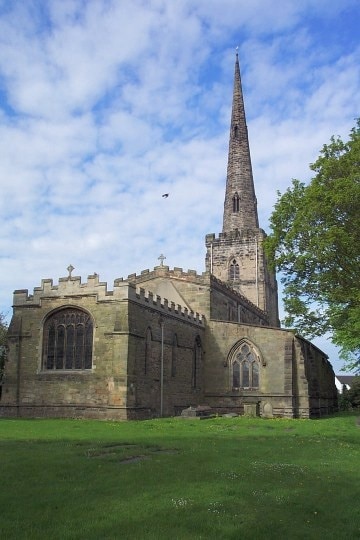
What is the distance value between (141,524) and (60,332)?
2172 centimetres

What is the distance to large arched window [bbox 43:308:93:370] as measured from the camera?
2695 cm

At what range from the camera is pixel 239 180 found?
2136 inches

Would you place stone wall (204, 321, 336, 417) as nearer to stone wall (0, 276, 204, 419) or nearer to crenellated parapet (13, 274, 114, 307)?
stone wall (0, 276, 204, 419)

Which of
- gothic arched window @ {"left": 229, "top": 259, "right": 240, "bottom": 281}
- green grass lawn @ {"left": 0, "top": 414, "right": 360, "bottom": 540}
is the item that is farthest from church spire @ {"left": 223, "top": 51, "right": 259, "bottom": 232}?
green grass lawn @ {"left": 0, "top": 414, "right": 360, "bottom": 540}

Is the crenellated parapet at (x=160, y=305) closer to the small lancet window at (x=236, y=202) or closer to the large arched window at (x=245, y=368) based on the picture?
the large arched window at (x=245, y=368)

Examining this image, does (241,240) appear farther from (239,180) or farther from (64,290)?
(64,290)

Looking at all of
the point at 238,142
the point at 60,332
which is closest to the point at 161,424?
the point at 60,332

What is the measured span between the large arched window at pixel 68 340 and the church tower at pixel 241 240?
81.0 ft

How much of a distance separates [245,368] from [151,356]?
25.6 feet

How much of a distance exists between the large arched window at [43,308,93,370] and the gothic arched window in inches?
998

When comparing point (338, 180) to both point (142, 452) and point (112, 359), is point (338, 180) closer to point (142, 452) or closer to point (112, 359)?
point (112, 359)

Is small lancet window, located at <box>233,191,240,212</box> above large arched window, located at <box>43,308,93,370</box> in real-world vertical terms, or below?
above

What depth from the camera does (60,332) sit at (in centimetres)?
2770

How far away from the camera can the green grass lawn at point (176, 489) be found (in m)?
6.68
